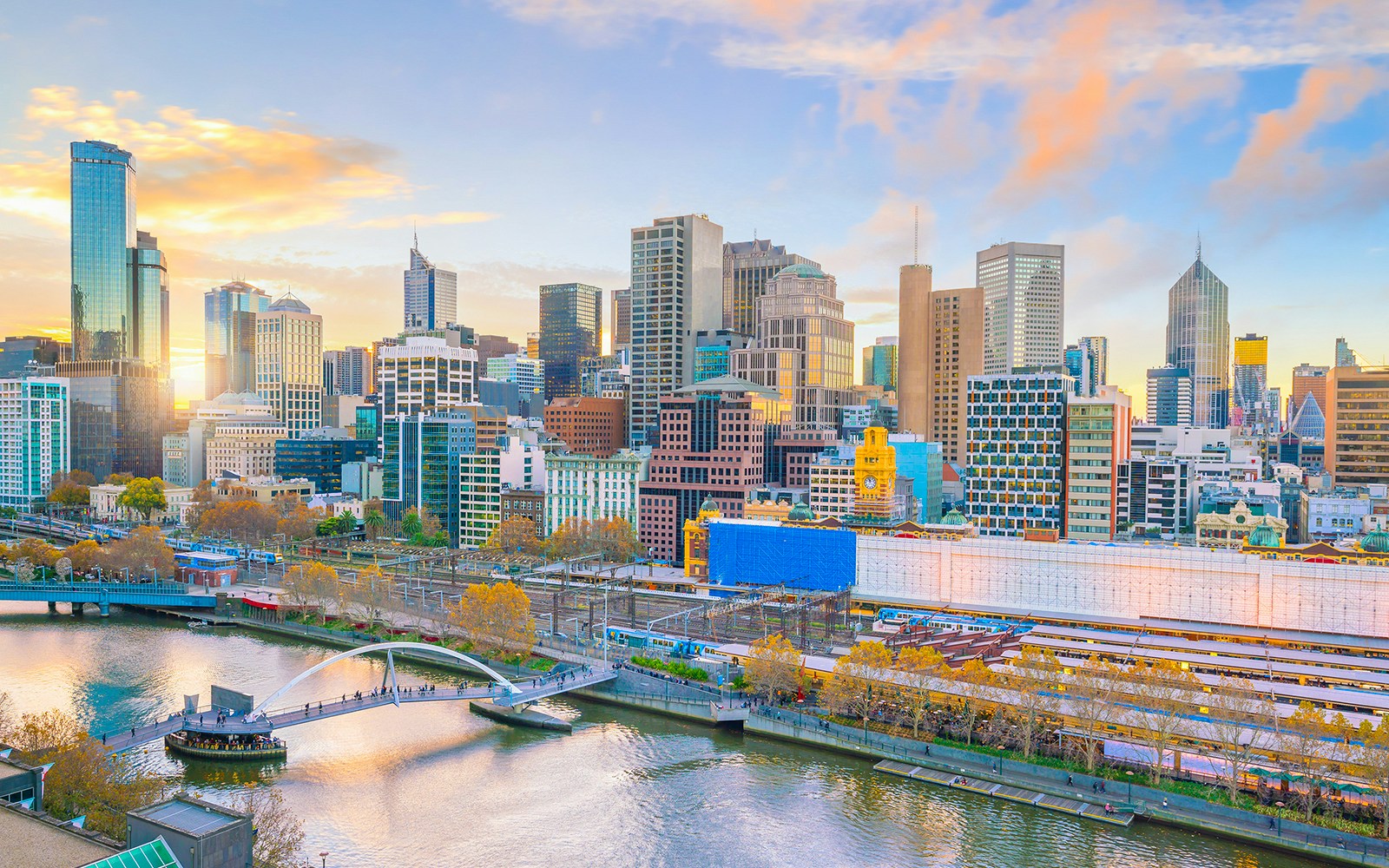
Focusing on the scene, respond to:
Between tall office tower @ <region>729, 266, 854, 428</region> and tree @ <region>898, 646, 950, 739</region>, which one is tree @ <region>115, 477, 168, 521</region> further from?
tree @ <region>898, 646, 950, 739</region>

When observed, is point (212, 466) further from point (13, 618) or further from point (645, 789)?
point (645, 789)

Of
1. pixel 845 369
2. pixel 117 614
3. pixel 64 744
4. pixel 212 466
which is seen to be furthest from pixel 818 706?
pixel 212 466

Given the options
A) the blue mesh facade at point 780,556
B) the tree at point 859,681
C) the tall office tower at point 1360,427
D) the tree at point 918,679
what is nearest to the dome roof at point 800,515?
the blue mesh facade at point 780,556

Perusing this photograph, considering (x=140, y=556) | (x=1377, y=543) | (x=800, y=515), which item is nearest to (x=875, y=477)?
(x=800, y=515)

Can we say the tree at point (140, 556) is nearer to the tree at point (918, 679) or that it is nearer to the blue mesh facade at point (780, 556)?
the blue mesh facade at point (780, 556)

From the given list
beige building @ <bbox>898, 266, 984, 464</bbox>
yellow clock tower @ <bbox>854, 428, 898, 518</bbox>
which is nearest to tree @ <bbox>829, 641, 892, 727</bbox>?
yellow clock tower @ <bbox>854, 428, 898, 518</bbox>

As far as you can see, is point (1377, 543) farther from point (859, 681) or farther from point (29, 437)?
point (29, 437)
